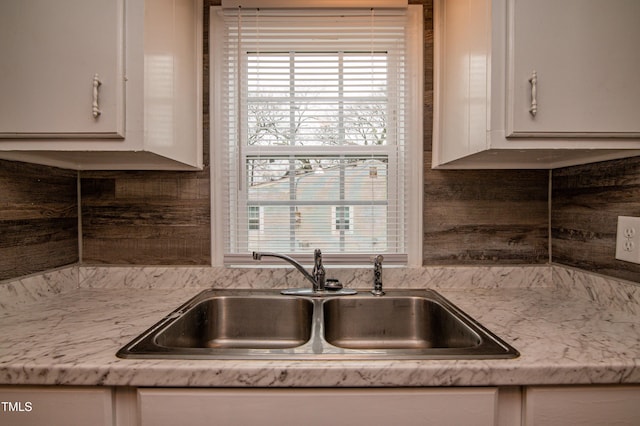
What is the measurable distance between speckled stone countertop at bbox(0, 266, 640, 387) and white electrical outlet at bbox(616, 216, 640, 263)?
10cm

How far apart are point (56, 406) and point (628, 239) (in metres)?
1.65

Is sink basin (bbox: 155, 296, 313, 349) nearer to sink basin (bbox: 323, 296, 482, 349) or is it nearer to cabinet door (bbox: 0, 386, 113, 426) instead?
sink basin (bbox: 323, 296, 482, 349)

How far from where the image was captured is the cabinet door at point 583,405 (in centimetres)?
76

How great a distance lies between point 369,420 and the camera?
2.48 feet

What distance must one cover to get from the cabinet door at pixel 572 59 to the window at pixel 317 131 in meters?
0.49

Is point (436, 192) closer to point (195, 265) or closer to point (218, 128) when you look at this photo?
point (218, 128)

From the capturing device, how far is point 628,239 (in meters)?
1.08

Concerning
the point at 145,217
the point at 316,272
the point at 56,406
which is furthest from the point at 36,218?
the point at 316,272

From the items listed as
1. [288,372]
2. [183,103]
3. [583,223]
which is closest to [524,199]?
[583,223]

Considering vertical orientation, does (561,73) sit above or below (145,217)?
above

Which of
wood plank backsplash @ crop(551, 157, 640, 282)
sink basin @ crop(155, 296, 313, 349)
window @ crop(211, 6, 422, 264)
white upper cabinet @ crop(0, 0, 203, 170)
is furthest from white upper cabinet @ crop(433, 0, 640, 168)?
white upper cabinet @ crop(0, 0, 203, 170)

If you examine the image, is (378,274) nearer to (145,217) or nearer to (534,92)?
(534,92)

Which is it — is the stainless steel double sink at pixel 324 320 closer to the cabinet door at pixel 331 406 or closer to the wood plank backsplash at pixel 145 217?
the wood plank backsplash at pixel 145 217

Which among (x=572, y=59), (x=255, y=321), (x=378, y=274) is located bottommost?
(x=255, y=321)
